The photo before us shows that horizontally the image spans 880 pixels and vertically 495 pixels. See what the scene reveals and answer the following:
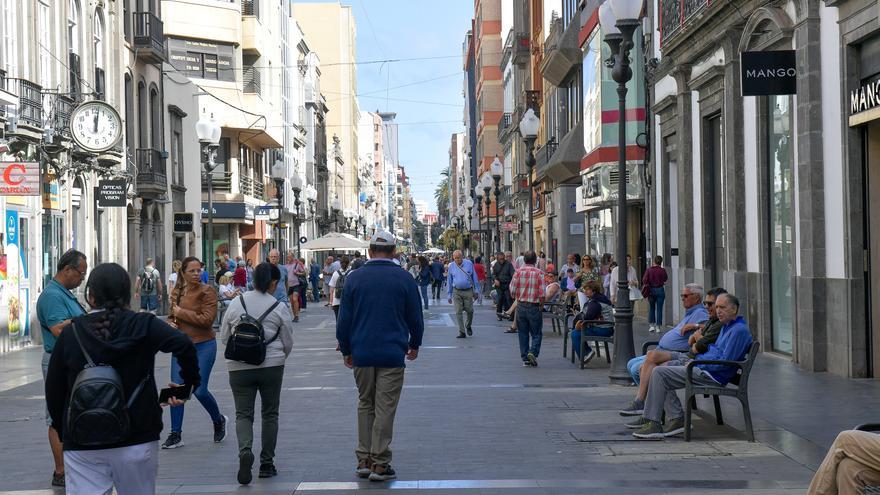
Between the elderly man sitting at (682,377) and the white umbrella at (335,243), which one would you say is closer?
the elderly man sitting at (682,377)

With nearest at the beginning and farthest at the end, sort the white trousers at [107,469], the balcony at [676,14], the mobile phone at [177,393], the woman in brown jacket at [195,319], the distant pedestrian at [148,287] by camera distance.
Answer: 1. the white trousers at [107,469]
2. the mobile phone at [177,393]
3. the woman in brown jacket at [195,319]
4. the balcony at [676,14]
5. the distant pedestrian at [148,287]

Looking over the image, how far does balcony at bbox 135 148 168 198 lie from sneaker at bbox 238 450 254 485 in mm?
27807

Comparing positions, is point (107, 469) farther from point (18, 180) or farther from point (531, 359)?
point (18, 180)

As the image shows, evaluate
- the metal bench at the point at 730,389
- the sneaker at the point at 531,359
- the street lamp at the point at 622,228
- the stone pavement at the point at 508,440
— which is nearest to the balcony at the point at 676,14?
the street lamp at the point at 622,228

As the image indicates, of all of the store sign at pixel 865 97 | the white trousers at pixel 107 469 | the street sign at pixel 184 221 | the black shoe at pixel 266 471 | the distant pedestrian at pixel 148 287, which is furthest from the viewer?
the street sign at pixel 184 221

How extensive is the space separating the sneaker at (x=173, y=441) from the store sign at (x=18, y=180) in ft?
36.4

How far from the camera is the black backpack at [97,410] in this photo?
535cm

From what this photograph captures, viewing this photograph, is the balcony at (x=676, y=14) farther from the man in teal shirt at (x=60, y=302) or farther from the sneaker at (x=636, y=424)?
the man in teal shirt at (x=60, y=302)

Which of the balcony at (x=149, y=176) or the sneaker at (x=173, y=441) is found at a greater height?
the balcony at (x=149, y=176)

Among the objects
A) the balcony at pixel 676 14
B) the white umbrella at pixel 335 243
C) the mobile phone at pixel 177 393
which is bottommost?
the mobile phone at pixel 177 393

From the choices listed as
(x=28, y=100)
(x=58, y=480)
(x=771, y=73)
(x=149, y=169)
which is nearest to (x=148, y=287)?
(x=149, y=169)

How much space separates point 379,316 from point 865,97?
25.1 feet

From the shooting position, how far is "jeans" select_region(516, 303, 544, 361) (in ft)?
58.1

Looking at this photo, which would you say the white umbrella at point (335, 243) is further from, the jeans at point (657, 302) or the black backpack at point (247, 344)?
the black backpack at point (247, 344)
